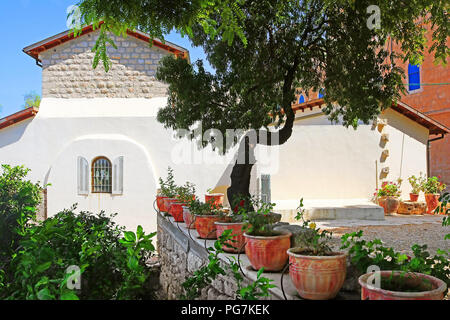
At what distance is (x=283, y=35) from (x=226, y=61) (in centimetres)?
126

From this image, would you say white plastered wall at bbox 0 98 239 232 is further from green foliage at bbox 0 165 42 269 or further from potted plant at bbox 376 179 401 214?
green foliage at bbox 0 165 42 269

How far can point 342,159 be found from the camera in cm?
1282

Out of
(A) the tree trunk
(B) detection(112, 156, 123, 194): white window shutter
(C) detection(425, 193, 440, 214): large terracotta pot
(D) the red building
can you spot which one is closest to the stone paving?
(C) detection(425, 193, 440, 214): large terracotta pot

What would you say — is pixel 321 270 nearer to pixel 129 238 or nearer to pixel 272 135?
pixel 129 238

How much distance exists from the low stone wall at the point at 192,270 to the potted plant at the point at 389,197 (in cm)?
734

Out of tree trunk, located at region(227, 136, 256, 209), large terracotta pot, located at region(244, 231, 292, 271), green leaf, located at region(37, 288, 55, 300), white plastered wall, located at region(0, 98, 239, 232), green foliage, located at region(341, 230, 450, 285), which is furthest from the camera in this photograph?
white plastered wall, located at region(0, 98, 239, 232)

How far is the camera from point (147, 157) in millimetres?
12562

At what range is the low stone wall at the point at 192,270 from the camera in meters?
Answer: 3.15

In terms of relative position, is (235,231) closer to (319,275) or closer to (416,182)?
(319,275)

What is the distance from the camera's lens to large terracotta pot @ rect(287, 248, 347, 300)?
2.87 metres

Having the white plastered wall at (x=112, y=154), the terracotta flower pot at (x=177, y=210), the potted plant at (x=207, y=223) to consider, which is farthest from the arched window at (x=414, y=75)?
the potted plant at (x=207, y=223)

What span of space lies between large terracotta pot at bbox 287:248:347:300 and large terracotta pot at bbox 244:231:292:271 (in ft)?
2.29

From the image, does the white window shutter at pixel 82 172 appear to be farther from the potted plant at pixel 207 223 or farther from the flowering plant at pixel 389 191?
the flowering plant at pixel 389 191
